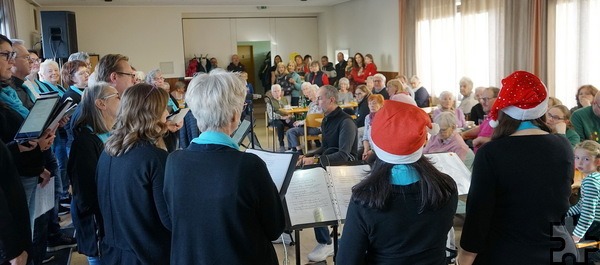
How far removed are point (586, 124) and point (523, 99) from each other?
2.91 meters

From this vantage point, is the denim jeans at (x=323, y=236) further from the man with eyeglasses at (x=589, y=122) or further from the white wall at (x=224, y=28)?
the white wall at (x=224, y=28)

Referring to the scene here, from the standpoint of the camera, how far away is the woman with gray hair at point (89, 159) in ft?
7.36

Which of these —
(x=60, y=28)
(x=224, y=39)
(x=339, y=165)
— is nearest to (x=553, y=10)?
(x=339, y=165)

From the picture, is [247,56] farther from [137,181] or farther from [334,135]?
[137,181]

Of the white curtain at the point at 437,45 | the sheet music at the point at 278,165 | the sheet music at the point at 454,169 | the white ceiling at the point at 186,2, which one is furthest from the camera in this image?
the white ceiling at the point at 186,2

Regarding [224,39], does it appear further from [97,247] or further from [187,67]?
[97,247]

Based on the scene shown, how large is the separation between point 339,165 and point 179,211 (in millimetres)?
1230

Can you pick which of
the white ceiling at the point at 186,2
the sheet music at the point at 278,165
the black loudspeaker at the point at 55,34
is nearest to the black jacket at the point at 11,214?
the sheet music at the point at 278,165

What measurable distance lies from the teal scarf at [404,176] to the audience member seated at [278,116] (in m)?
6.15

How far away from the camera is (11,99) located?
9.72 feet

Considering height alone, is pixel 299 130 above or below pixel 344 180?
below

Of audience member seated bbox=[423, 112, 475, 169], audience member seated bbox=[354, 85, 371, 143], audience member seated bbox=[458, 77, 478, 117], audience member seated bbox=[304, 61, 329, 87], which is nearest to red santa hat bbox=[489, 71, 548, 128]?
audience member seated bbox=[423, 112, 475, 169]

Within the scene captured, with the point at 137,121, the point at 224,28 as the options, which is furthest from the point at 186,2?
the point at 137,121

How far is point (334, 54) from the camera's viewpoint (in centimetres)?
1348
